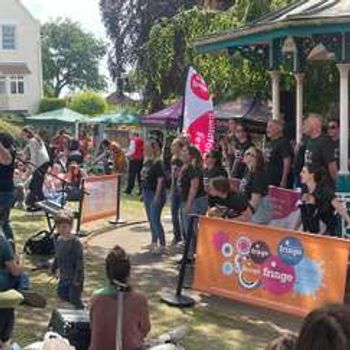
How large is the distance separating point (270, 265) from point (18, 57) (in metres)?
57.3

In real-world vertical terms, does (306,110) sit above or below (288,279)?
above

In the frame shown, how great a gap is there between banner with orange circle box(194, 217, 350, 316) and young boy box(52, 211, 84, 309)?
152 centimetres

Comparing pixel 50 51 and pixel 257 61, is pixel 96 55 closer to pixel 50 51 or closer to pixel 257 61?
pixel 50 51

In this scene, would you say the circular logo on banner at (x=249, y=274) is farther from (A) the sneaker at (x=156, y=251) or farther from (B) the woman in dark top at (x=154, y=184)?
(A) the sneaker at (x=156, y=251)

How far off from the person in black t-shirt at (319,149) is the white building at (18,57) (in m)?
55.1

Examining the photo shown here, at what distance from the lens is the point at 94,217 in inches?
528

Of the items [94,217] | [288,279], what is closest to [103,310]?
[288,279]

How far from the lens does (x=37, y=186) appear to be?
15.8 metres

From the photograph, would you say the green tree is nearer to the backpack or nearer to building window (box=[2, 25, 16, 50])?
building window (box=[2, 25, 16, 50])

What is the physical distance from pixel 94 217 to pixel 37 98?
53.5 m

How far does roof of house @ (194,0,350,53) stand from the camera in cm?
966

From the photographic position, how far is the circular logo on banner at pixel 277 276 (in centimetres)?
777

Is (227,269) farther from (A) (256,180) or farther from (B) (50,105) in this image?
(B) (50,105)

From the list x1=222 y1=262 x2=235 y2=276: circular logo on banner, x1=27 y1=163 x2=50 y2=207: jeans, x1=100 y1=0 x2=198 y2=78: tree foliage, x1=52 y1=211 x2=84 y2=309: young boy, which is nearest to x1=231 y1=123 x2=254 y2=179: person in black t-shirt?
x1=222 y1=262 x2=235 y2=276: circular logo on banner
